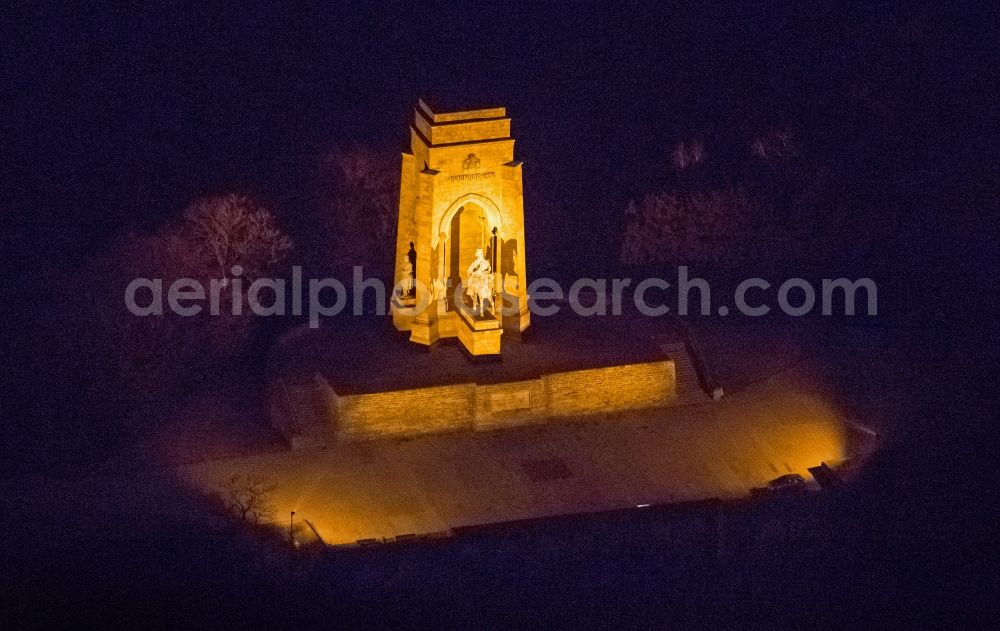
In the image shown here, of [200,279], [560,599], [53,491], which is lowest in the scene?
[560,599]

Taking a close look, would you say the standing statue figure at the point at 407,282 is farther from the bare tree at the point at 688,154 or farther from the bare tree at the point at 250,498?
the bare tree at the point at 688,154

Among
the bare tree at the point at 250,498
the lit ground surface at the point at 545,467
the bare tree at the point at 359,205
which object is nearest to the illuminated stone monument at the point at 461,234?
the lit ground surface at the point at 545,467

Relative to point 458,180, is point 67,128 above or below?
above

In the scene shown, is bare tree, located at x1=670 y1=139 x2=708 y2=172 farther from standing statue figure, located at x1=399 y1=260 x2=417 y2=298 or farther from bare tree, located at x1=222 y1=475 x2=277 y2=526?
bare tree, located at x1=222 y1=475 x2=277 y2=526

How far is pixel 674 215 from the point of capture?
187ft

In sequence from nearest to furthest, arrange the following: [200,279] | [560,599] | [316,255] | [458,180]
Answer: [560,599], [458,180], [200,279], [316,255]

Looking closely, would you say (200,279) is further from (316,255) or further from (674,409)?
(674,409)

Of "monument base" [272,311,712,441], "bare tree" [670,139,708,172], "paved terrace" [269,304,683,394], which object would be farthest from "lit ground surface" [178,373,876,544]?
"bare tree" [670,139,708,172]

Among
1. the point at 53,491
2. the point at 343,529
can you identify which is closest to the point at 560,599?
the point at 343,529

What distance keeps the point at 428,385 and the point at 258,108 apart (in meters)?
17.6

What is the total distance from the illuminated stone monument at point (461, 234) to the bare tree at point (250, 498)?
7.36 m

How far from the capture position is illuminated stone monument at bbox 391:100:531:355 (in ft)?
153

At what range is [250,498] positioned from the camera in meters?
41.8

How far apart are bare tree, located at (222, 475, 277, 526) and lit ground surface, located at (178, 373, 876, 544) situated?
11.6 inches
